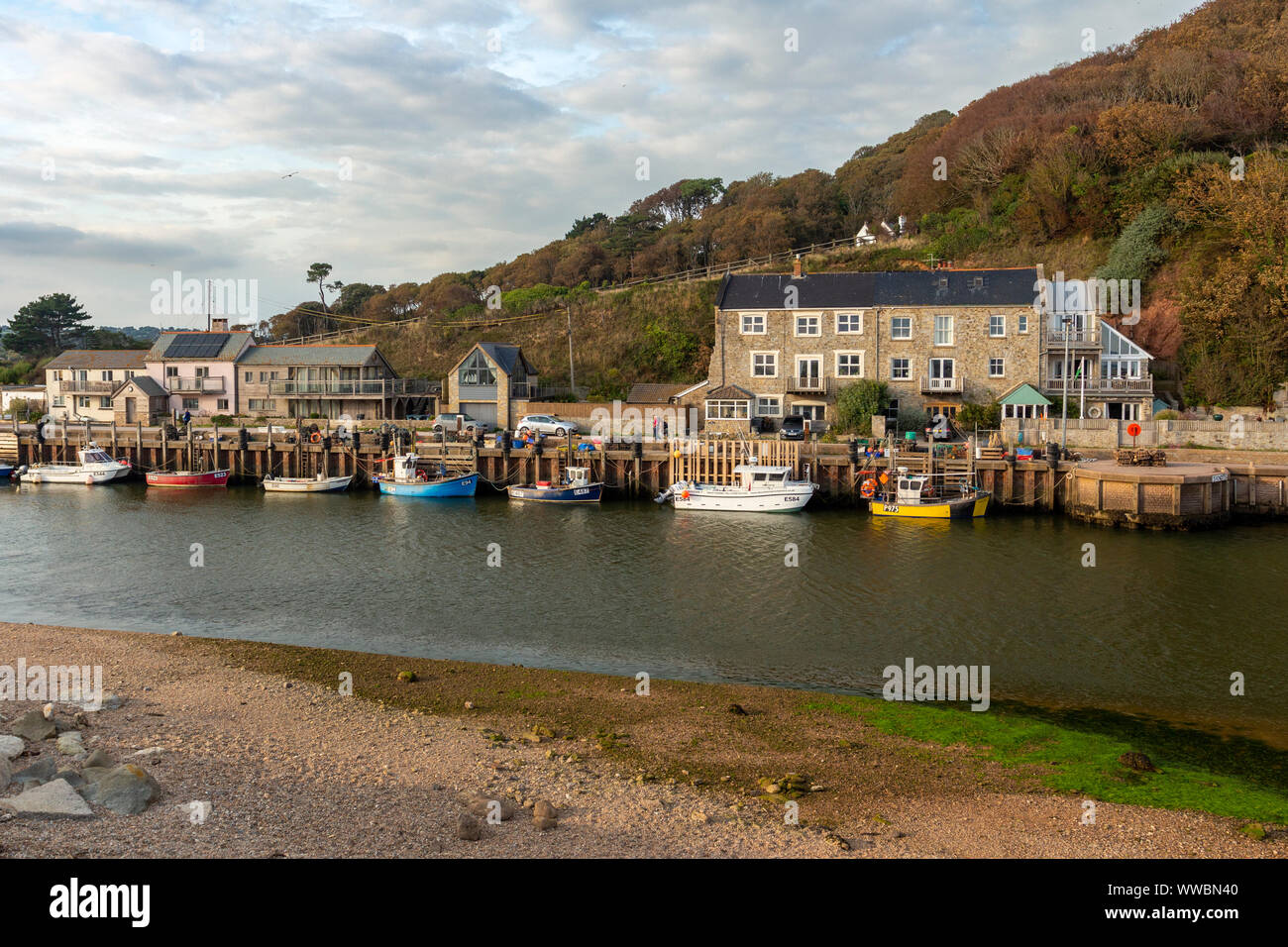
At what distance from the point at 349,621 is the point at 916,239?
61679mm

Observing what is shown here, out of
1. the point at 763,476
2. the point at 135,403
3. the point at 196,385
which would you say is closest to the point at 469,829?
the point at 763,476

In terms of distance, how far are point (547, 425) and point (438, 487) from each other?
31.7ft

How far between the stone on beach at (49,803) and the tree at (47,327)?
345 ft

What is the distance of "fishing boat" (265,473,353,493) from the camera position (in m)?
48.6

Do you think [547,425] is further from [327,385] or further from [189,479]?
[189,479]

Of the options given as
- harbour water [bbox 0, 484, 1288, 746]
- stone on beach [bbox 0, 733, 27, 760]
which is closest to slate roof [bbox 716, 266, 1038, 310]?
harbour water [bbox 0, 484, 1288, 746]

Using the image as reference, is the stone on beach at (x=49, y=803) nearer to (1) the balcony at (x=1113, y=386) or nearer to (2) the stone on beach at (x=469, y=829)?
(2) the stone on beach at (x=469, y=829)

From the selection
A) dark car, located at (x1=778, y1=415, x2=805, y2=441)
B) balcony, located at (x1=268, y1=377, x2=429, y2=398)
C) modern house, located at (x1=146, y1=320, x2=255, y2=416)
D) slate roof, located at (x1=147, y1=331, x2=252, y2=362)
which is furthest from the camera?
slate roof, located at (x1=147, y1=331, x2=252, y2=362)

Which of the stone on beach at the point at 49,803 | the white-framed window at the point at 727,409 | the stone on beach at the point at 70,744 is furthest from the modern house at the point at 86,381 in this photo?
the stone on beach at the point at 49,803

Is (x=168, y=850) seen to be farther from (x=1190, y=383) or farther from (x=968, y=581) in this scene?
(x=1190, y=383)

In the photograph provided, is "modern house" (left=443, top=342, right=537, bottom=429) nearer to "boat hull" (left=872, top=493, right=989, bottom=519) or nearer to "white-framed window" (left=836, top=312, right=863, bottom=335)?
"white-framed window" (left=836, top=312, right=863, bottom=335)

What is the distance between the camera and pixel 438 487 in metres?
46.2

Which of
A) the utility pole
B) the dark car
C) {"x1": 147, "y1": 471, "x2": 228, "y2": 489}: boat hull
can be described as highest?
the utility pole

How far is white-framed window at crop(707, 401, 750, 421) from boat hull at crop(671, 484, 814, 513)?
10380 mm
